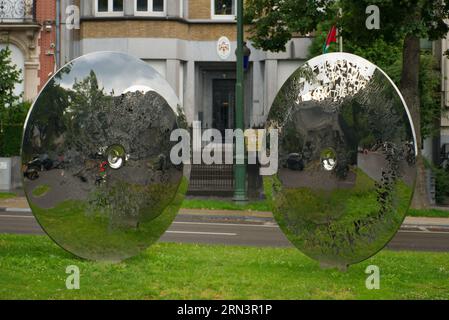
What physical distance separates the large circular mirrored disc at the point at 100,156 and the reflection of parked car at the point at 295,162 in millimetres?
1564

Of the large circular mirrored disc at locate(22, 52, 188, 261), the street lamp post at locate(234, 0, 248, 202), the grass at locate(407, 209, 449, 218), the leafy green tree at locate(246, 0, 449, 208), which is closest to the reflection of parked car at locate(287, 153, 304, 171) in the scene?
the large circular mirrored disc at locate(22, 52, 188, 261)

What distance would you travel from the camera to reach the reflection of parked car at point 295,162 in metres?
10.4

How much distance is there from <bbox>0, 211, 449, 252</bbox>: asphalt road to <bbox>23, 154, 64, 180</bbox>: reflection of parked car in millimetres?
4740

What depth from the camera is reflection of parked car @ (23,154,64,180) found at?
1045 cm

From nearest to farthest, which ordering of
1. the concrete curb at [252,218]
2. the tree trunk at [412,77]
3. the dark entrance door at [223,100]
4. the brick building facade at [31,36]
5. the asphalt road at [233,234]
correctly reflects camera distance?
the asphalt road at [233,234] → the concrete curb at [252,218] → the tree trunk at [412,77] → the brick building facade at [31,36] → the dark entrance door at [223,100]

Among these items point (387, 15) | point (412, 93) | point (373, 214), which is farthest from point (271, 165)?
point (412, 93)

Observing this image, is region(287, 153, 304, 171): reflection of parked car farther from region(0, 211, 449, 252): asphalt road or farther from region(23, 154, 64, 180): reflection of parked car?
region(0, 211, 449, 252): asphalt road

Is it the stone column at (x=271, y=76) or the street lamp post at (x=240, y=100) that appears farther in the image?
the stone column at (x=271, y=76)

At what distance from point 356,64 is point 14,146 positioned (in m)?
21.5

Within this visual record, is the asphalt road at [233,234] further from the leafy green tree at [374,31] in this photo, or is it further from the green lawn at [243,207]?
the leafy green tree at [374,31]

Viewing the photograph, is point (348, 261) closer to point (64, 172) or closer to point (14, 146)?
point (64, 172)

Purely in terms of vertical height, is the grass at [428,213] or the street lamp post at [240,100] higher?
the street lamp post at [240,100]

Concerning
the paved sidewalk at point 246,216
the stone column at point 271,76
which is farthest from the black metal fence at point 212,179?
the stone column at point 271,76

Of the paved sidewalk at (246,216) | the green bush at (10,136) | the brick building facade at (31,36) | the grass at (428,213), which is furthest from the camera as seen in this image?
the brick building facade at (31,36)
